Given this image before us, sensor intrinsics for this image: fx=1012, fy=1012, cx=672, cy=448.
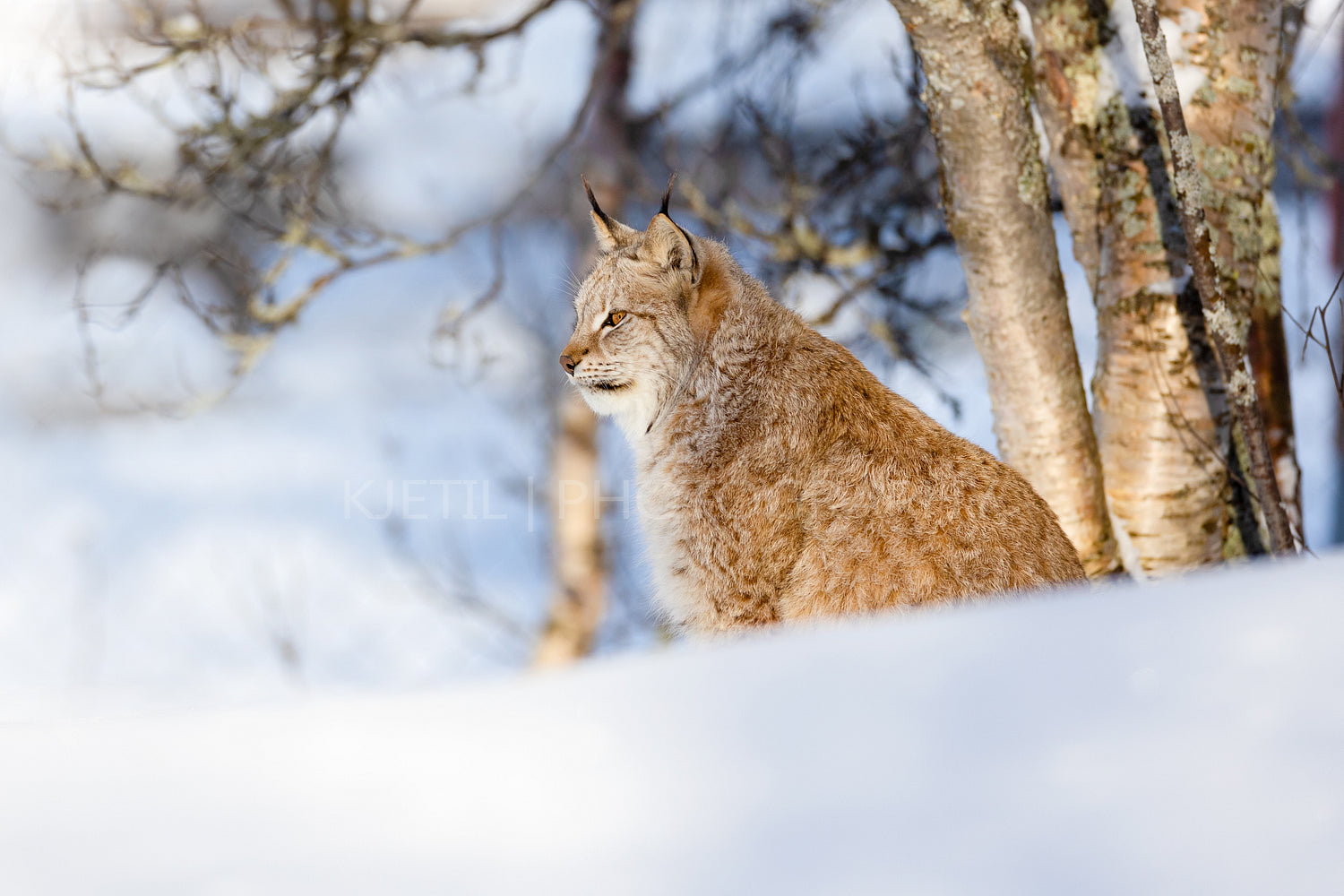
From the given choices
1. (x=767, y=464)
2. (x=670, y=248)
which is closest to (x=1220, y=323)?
(x=767, y=464)

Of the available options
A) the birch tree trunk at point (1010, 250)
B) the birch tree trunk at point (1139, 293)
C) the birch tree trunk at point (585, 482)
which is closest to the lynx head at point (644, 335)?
the birch tree trunk at point (1010, 250)

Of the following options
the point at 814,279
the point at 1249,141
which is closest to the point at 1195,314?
the point at 1249,141

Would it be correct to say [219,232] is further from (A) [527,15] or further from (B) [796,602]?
(B) [796,602]

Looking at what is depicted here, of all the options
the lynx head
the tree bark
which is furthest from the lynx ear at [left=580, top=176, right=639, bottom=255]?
the tree bark

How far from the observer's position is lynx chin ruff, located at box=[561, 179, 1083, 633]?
78.2 inches

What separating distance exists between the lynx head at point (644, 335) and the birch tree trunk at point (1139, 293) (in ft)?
3.59

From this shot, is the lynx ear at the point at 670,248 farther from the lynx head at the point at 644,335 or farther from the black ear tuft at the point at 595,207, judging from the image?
the black ear tuft at the point at 595,207

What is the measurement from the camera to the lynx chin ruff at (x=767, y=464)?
78.2 inches

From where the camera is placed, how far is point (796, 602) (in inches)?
80.5

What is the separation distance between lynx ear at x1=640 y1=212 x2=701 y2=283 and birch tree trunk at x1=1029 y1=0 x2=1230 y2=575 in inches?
42.0

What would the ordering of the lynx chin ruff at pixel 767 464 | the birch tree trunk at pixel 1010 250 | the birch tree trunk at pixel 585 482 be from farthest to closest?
the birch tree trunk at pixel 585 482, the birch tree trunk at pixel 1010 250, the lynx chin ruff at pixel 767 464

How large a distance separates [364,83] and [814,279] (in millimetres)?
1896

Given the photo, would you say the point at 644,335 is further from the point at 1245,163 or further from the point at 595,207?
the point at 1245,163

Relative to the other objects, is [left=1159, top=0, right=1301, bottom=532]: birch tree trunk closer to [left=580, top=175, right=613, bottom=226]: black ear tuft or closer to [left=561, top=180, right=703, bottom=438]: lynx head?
[left=561, top=180, right=703, bottom=438]: lynx head
